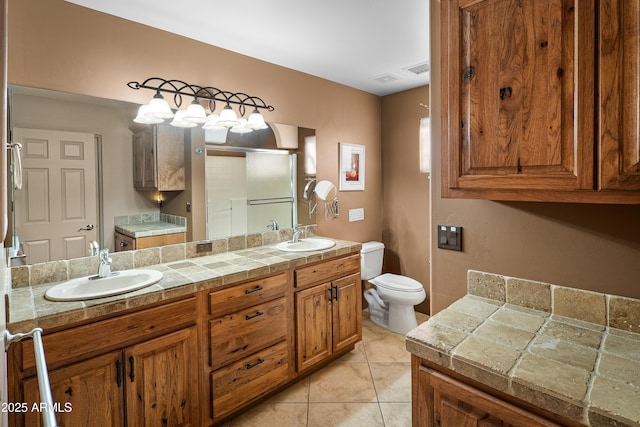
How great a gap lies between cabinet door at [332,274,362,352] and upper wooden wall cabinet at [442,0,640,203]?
59.3 inches

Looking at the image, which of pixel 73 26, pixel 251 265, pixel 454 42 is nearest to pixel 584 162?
pixel 454 42

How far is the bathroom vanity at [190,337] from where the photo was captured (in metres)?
1.38

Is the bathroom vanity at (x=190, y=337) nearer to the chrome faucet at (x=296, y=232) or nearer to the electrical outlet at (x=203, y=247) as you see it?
the electrical outlet at (x=203, y=247)

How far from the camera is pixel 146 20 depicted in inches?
81.0

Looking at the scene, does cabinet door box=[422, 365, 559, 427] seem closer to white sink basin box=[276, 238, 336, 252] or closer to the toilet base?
white sink basin box=[276, 238, 336, 252]

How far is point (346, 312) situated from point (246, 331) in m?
0.94

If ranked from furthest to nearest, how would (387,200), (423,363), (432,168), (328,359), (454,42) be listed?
(387,200)
(328,359)
(432,168)
(454,42)
(423,363)

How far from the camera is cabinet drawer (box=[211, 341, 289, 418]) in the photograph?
6.16ft

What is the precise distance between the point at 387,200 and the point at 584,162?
292 centimetres

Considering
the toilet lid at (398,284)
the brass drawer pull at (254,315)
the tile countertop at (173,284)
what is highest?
the tile countertop at (173,284)

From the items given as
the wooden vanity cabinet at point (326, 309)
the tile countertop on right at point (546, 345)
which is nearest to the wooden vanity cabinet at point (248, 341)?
the wooden vanity cabinet at point (326, 309)

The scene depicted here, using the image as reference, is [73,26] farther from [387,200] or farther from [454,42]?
[387,200]

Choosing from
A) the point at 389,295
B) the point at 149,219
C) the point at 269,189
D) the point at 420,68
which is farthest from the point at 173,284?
the point at 420,68

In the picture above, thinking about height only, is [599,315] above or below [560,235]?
below
